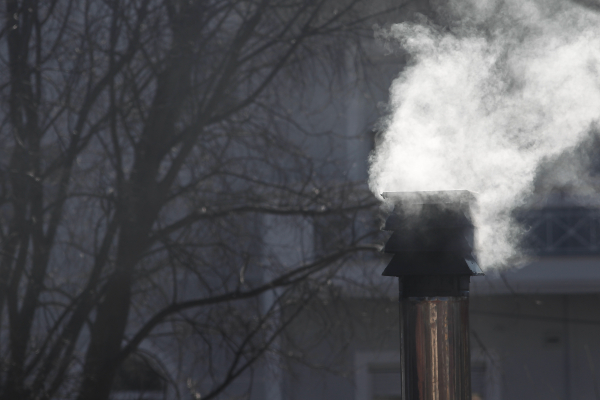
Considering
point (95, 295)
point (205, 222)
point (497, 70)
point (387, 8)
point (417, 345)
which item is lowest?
point (417, 345)

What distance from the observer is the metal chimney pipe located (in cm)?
181

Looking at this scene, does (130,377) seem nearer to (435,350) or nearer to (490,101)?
(490,101)

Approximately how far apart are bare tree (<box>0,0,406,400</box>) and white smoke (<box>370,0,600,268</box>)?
1.30 metres

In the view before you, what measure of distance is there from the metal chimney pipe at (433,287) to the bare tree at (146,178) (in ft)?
9.65

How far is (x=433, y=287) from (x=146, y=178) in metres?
3.36

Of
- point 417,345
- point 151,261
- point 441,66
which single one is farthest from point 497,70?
point 151,261

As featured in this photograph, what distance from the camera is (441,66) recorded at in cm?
336

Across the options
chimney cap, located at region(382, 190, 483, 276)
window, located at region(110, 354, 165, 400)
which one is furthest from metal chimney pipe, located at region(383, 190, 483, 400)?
window, located at region(110, 354, 165, 400)

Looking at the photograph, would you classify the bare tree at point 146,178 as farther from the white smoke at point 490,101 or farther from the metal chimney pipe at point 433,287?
the metal chimney pipe at point 433,287

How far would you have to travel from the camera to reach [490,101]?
3334mm

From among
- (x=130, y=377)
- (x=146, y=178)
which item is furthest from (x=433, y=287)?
(x=130, y=377)

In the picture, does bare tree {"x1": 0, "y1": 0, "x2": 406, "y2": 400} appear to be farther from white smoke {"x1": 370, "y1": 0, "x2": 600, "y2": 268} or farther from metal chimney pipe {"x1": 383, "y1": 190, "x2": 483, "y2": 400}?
metal chimney pipe {"x1": 383, "y1": 190, "x2": 483, "y2": 400}

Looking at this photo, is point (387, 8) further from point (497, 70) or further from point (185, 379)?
point (185, 379)

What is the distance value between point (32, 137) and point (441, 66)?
280 centimetres
